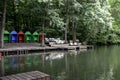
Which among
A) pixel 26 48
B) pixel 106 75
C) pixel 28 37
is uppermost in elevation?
pixel 28 37

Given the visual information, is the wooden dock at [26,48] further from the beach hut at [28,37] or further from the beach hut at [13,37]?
the beach hut at [28,37]

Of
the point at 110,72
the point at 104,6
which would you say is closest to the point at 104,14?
the point at 104,6

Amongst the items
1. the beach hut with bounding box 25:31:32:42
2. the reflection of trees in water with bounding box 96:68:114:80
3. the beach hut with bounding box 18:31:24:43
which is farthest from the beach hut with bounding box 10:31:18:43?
the reflection of trees in water with bounding box 96:68:114:80

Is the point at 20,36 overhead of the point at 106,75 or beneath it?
overhead

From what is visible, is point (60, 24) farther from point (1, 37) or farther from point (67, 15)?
point (1, 37)

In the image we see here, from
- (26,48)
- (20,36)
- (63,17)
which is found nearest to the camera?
(26,48)

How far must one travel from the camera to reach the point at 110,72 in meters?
15.2

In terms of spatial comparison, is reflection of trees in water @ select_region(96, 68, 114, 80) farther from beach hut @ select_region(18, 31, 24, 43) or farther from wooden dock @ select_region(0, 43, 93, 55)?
beach hut @ select_region(18, 31, 24, 43)

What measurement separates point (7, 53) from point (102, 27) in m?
18.5

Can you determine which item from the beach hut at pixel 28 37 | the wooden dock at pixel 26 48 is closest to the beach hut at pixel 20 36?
the beach hut at pixel 28 37

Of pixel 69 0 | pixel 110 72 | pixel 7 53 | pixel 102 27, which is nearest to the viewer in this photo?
pixel 110 72

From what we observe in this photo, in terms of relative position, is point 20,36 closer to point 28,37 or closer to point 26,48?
point 28,37

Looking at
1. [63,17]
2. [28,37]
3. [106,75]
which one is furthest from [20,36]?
[106,75]

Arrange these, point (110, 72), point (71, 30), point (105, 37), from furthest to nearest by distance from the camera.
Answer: point (105, 37), point (71, 30), point (110, 72)
